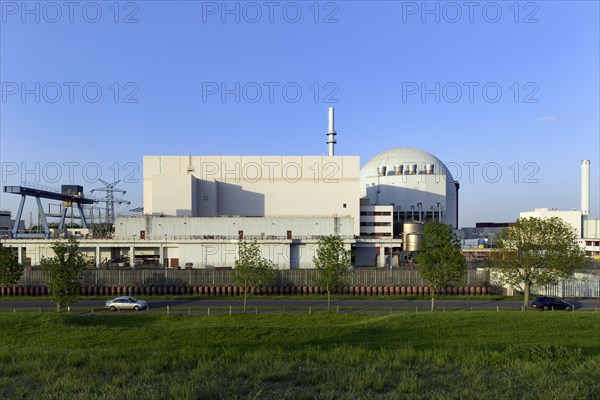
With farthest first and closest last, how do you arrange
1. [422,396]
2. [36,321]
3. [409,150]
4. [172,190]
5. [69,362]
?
[409,150] → [172,190] → [36,321] → [69,362] → [422,396]

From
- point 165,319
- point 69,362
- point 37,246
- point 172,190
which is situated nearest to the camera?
point 69,362

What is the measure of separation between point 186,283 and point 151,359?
28.4 metres

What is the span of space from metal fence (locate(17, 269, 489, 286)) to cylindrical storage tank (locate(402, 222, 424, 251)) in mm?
27207

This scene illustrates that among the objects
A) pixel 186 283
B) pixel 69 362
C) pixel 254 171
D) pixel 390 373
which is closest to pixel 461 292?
pixel 186 283

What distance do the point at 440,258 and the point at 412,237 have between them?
124 feet

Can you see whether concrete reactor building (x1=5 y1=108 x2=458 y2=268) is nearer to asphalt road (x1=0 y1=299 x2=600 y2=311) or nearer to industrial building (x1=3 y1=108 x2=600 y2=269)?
industrial building (x1=3 y1=108 x2=600 y2=269)

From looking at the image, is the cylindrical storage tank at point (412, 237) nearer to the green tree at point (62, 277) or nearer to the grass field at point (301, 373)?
the green tree at point (62, 277)

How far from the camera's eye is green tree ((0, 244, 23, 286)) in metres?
28.5

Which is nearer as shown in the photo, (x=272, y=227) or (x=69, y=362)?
(x=69, y=362)

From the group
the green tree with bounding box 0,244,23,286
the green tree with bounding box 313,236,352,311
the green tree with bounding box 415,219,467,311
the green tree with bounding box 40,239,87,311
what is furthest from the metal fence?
the green tree with bounding box 40,239,87,311

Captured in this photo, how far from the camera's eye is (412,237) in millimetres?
62375

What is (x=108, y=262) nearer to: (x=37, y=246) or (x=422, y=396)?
(x=37, y=246)

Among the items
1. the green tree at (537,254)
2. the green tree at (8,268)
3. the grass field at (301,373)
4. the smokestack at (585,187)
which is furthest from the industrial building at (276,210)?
the grass field at (301,373)

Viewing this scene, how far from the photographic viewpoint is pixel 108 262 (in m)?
52.1
